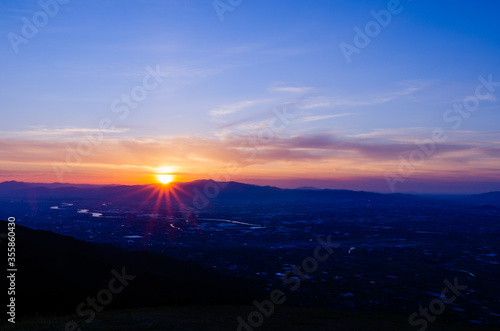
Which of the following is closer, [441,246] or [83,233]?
[441,246]

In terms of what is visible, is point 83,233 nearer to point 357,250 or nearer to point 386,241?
point 357,250

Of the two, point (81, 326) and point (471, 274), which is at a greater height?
point (81, 326)

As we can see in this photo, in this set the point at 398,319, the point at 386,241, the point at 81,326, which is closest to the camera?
the point at 81,326

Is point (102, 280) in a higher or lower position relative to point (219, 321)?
lower

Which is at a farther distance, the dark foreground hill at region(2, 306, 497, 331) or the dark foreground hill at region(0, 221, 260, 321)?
the dark foreground hill at region(0, 221, 260, 321)

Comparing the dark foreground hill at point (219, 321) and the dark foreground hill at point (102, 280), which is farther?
the dark foreground hill at point (102, 280)

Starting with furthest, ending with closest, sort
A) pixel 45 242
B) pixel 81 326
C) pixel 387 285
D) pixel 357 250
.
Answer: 1. pixel 357 250
2. pixel 45 242
3. pixel 387 285
4. pixel 81 326

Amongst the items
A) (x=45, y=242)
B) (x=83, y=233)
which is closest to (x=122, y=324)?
(x=45, y=242)

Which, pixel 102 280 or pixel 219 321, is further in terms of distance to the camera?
pixel 102 280
